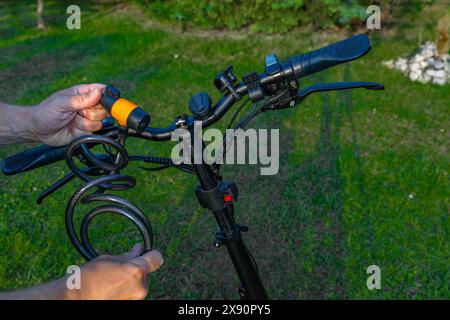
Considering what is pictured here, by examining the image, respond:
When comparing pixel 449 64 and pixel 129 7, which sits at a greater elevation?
pixel 129 7

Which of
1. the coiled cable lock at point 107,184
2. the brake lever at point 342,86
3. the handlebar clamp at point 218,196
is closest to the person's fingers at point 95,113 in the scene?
the coiled cable lock at point 107,184

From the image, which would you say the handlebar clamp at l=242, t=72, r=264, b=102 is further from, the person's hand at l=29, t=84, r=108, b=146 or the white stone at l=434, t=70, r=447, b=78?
the white stone at l=434, t=70, r=447, b=78

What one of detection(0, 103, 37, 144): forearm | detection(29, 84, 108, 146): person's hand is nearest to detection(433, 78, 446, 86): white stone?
detection(29, 84, 108, 146): person's hand

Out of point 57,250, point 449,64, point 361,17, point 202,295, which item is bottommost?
point 202,295

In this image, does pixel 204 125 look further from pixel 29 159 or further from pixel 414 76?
pixel 414 76

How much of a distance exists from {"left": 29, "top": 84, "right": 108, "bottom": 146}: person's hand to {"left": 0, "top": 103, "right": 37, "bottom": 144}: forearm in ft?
0.11

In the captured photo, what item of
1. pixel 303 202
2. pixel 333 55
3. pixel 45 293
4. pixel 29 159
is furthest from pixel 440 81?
pixel 45 293

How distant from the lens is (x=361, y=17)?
7164mm

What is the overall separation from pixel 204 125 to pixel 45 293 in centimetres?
75

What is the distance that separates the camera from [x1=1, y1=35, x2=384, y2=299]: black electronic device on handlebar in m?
1.27

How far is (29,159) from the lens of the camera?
1543 mm
